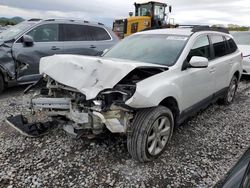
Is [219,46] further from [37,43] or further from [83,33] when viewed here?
[37,43]

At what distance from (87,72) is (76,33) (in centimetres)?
430

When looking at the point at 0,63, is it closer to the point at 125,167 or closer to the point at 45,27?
the point at 45,27

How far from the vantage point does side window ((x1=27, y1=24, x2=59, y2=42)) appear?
6300 millimetres

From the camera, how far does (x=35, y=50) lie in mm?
6141

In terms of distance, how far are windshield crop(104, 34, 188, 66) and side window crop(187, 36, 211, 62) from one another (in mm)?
188

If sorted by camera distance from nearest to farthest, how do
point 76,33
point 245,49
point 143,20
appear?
1. point 76,33
2. point 245,49
3. point 143,20

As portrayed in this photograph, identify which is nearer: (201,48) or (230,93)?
(201,48)

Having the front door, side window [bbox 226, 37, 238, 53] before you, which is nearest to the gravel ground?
the front door

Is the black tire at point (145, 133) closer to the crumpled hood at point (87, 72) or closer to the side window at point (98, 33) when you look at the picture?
the crumpled hood at point (87, 72)

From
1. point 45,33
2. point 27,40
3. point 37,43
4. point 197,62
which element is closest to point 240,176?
point 197,62

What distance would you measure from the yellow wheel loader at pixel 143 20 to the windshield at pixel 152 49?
9787 mm

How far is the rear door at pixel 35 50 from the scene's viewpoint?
233 inches

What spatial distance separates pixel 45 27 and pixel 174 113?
4.32 m

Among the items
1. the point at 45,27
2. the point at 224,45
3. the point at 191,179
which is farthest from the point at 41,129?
the point at 224,45
